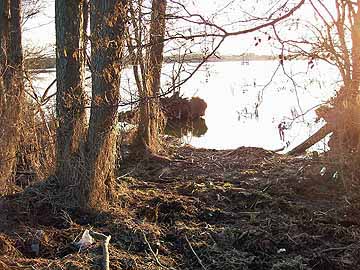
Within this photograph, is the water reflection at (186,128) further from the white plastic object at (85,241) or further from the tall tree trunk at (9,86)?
the white plastic object at (85,241)

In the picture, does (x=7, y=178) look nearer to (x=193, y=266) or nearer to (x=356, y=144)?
(x=193, y=266)

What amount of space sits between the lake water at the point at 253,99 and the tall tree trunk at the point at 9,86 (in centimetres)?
113

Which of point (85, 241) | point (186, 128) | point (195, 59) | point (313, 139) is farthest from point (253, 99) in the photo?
point (186, 128)

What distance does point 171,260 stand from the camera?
15.4 feet

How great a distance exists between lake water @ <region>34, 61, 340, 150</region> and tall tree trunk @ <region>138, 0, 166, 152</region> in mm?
233

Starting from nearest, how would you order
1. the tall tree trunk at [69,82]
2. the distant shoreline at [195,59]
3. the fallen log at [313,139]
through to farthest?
the distant shoreline at [195,59], the tall tree trunk at [69,82], the fallen log at [313,139]

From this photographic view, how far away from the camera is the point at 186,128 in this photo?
1644cm

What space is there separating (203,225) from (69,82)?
7.18 ft

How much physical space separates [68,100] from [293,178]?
2901mm

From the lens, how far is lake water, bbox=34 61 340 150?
7008 millimetres

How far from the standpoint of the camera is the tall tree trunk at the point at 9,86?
646 cm

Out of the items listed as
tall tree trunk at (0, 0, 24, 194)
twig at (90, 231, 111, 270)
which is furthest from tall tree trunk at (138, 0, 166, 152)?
twig at (90, 231, 111, 270)

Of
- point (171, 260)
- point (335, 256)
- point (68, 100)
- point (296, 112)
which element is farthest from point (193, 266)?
point (296, 112)

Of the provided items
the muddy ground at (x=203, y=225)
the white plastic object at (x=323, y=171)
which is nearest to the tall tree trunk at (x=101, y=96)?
the muddy ground at (x=203, y=225)
